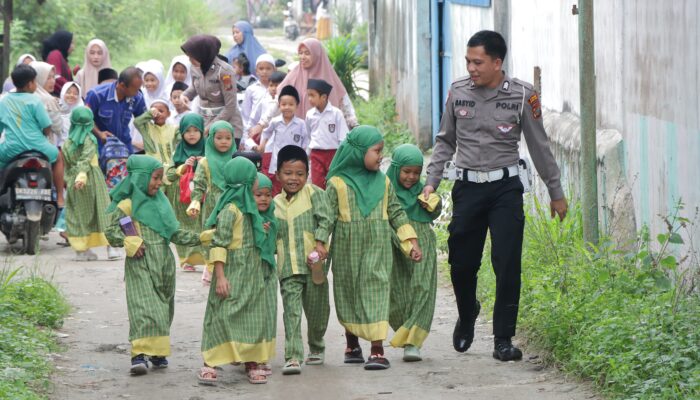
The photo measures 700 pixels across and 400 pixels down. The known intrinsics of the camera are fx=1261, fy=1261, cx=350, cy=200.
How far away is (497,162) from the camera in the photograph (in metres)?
6.98

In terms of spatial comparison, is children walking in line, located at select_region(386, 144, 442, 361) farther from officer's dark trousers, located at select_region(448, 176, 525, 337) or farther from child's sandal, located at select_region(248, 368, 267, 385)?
child's sandal, located at select_region(248, 368, 267, 385)

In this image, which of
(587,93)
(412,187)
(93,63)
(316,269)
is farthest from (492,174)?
(93,63)

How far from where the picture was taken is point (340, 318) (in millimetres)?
7199

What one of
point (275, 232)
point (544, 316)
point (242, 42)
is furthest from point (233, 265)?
point (242, 42)

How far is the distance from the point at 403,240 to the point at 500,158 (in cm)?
71

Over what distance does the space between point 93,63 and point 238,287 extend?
7.74 m

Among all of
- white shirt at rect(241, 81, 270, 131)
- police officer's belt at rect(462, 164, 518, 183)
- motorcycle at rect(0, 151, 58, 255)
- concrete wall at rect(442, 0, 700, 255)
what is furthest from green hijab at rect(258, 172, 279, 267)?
white shirt at rect(241, 81, 270, 131)

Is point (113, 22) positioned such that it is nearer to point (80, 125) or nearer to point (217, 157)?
point (80, 125)

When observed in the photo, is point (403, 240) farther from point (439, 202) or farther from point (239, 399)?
point (239, 399)

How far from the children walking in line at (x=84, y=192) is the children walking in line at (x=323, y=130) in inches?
75.3

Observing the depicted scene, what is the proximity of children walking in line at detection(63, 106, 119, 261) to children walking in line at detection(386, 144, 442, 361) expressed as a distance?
4.37 metres

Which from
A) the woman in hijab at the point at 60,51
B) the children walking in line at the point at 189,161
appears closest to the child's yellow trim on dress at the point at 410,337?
the children walking in line at the point at 189,161

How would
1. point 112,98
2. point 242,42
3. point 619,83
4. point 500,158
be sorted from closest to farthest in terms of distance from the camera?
point 500,158, point 619,83, point 112,98, point 242,42

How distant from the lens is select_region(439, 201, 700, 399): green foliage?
591 cm
